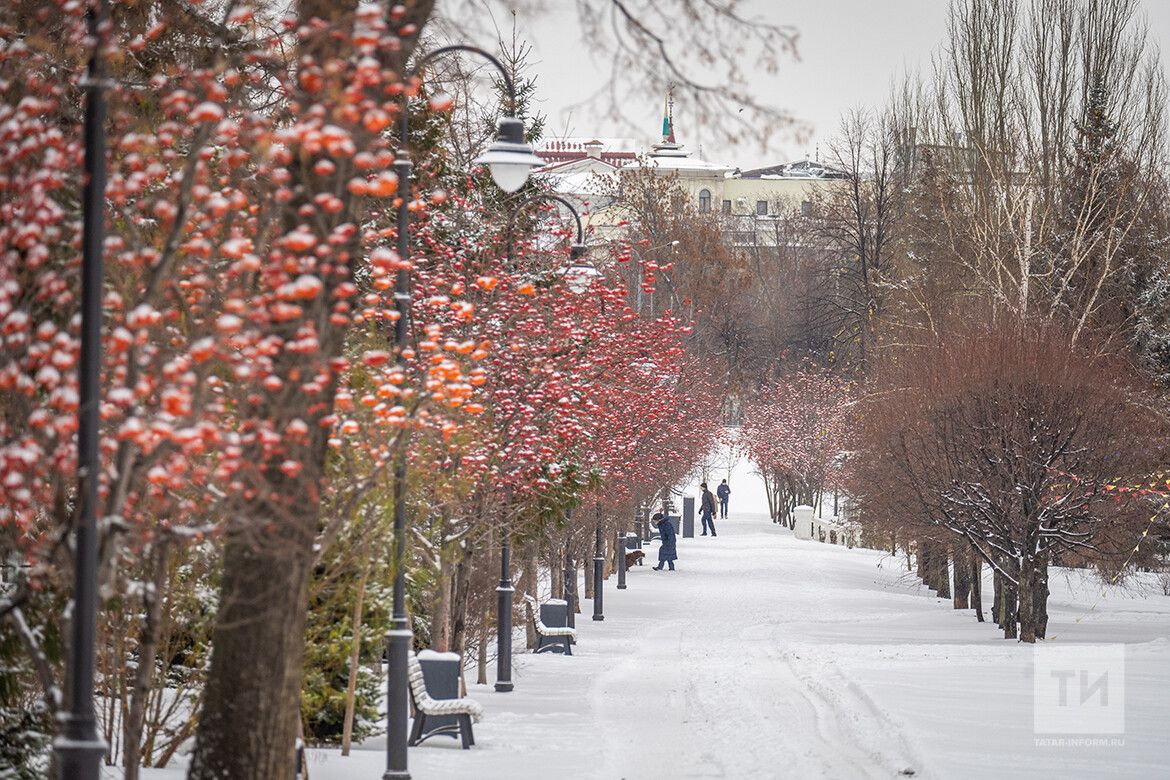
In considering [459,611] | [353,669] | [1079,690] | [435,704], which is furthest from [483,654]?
[1079,690]

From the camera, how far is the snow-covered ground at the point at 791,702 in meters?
12.5

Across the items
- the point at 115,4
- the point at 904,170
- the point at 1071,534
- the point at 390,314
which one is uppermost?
the point at 904,170

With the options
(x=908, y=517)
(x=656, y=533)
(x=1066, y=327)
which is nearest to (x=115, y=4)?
(x=908, y=517)

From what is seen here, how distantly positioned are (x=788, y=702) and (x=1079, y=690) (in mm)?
3352

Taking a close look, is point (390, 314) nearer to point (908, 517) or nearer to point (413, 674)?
point (413, 674)

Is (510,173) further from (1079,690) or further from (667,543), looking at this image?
(667,543)

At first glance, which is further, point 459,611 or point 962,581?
point 962,581

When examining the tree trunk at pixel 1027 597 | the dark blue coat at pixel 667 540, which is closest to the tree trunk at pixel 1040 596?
the tree trunk at pixel 1027 597

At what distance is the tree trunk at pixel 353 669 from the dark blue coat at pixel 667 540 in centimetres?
3052

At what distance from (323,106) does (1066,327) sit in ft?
92.9

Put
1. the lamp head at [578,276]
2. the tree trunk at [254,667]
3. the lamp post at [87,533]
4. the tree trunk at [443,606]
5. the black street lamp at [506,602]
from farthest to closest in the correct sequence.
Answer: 1. the black street lamp at [506,602]
2. the lamp head at [578,276]
3. the tree trunk at [443,606]
4. the tree trunk at [254,667]
5. the lamp post at [87,533]

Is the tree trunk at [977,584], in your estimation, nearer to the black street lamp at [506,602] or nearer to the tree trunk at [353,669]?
the black street lamp at [506,602]

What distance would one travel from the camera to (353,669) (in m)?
12.9

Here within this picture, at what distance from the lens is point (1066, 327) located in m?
32.8
